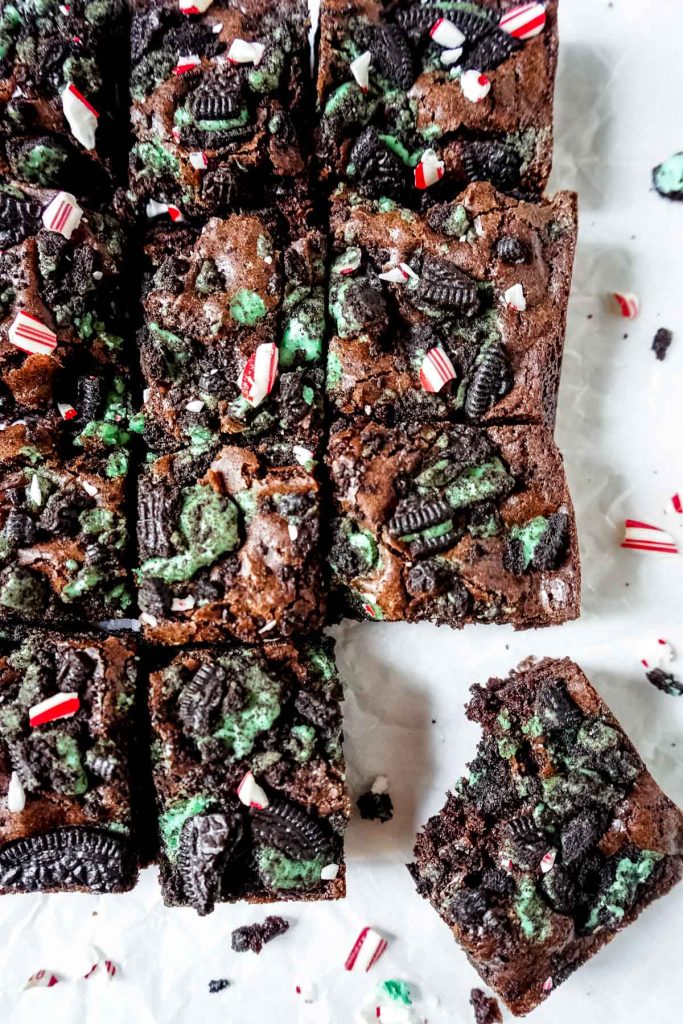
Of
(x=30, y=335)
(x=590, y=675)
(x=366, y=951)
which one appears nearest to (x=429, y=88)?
(x=30, y=335)

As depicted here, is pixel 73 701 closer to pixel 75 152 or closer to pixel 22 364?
pixel 22 364

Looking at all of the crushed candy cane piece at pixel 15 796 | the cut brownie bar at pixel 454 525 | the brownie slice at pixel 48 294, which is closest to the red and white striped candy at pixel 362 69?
the brownie slice at pixel 48 294

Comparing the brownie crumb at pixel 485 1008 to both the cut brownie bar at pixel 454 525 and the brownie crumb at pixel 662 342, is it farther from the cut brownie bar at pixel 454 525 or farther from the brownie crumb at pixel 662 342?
the brownie crumb at pixel 662 342

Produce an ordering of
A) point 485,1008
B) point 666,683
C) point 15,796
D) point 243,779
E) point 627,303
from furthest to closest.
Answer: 1. point 627,303
2. point 666,683
3. point 485,1008
4. point 243,779
5. point 15,796

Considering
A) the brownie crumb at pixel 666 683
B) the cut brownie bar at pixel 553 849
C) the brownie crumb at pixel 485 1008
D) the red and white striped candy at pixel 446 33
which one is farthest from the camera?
the brownie crumb at pixel 666 683

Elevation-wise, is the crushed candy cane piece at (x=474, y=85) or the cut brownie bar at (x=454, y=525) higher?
the crushed candy cane piece at (x=474, y=85)

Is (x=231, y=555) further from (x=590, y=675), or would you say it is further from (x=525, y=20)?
(x=525, y=20)
